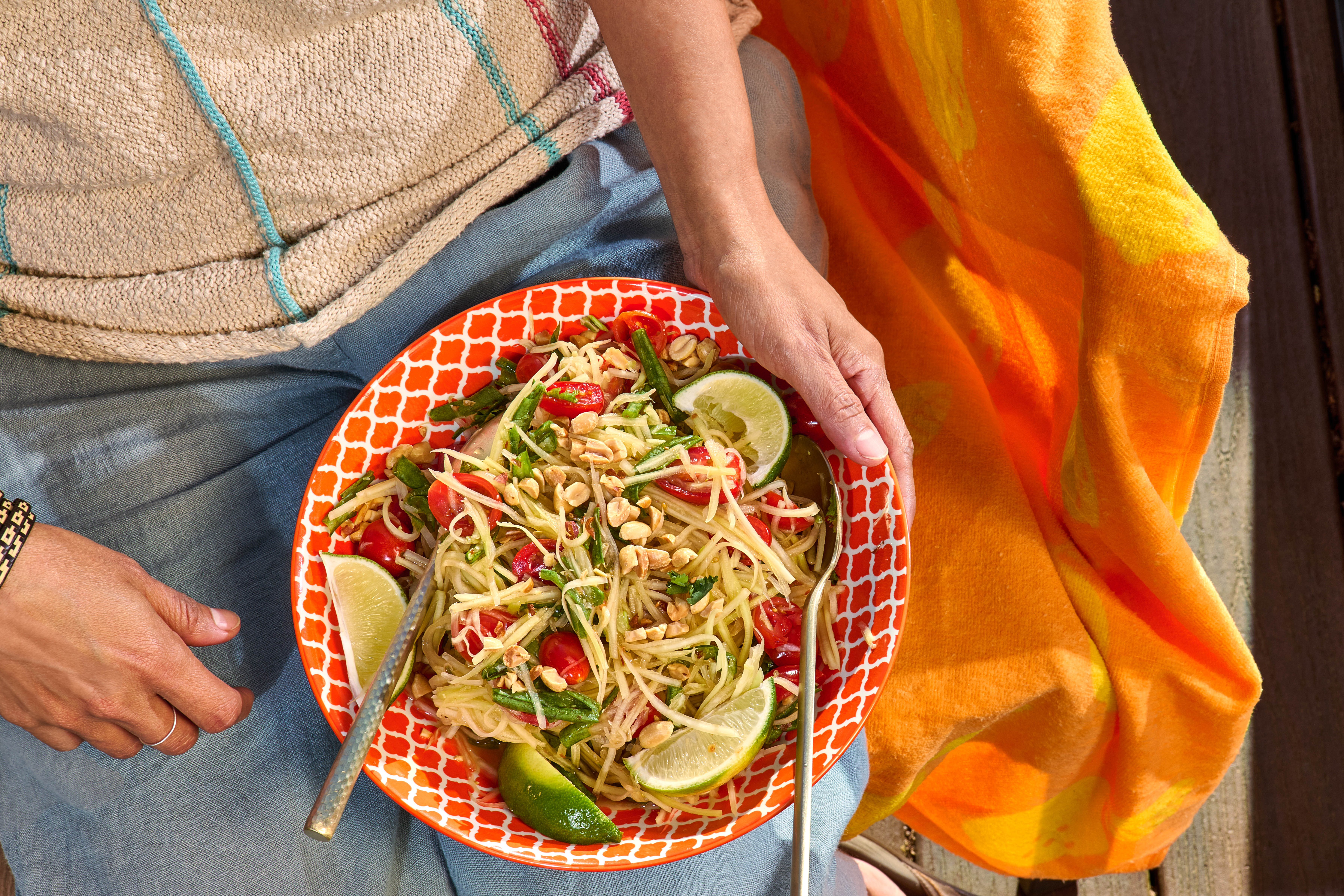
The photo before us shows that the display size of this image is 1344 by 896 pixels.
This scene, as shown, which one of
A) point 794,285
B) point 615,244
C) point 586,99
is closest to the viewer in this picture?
point 794,285

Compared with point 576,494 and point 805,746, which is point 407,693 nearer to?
point 576,494

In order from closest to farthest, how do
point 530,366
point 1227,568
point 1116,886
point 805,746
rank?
1. point 805,746
2. point 530,366
3. point 1116,886
4. point 1227,568

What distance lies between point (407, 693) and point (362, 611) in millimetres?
131

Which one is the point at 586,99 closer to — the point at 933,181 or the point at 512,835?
the point at 933,181

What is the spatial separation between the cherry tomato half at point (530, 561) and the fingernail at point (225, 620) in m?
0.42

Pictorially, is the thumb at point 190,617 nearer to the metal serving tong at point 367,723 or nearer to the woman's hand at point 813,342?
the metal serving tong at point 367,723

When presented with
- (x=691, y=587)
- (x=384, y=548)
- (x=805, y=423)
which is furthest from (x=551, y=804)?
(x=805, y=423)

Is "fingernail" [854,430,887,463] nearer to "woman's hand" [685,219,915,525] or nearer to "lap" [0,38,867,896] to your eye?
"woman's hand" [685,219,915,525]

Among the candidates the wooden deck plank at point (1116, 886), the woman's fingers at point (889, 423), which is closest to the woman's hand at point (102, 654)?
the woman's fingers at point (889, 423)

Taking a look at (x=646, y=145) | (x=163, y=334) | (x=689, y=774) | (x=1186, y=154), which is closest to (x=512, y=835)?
(x=689, y=774)

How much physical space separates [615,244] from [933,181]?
1.90 feet

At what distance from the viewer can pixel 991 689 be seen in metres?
1.39

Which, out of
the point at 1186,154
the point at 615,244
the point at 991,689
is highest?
the point at 615,244

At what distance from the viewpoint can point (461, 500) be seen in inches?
46.3
